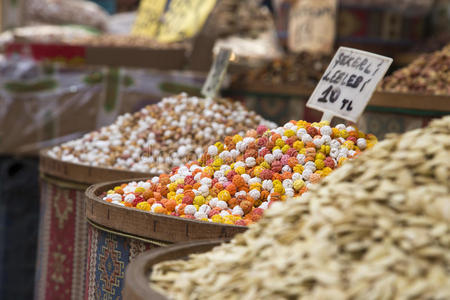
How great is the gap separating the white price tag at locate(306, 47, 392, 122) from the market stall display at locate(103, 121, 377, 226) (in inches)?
2.8

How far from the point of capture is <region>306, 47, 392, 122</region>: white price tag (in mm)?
1726

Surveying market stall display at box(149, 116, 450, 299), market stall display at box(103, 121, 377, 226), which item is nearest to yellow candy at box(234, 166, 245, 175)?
market stall display at box(103, 121, 377, 226)

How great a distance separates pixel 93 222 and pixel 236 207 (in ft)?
1.15

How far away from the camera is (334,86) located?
6.00 ft

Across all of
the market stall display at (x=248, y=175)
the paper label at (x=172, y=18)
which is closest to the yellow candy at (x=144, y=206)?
the market stall display at (x=248, y=175)

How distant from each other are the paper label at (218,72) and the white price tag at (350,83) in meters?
0.65

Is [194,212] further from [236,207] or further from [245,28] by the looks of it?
[245,28]

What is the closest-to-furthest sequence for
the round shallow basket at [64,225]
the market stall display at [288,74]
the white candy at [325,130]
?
the white candy at [325,130] < the round shallow basket at [64,225] < the market stall display at [288,74]

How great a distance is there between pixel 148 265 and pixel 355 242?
366mm

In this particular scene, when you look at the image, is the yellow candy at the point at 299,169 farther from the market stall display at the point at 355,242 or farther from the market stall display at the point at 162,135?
the market stall display at the point at 162,135

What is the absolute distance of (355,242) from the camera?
907 millimetres

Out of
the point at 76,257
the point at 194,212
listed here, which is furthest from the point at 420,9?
the point at 194,212

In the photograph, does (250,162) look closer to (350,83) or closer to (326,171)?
(326,171)

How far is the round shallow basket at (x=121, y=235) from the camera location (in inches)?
52.7
